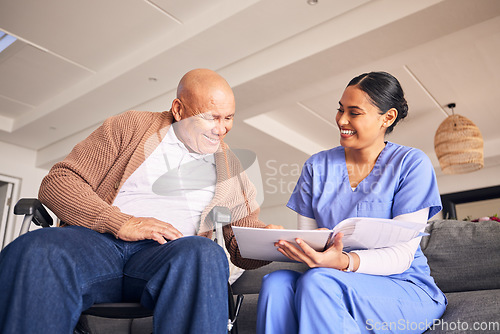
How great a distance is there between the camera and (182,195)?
138cm

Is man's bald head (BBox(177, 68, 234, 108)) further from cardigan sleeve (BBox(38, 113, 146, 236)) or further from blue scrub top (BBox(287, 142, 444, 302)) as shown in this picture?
blue scrub top (BBox(287, 142, 444, 302))

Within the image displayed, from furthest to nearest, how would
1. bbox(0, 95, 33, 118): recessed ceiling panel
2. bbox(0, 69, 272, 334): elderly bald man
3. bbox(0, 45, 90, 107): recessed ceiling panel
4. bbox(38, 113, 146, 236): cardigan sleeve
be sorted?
bbox(0, 95, 33, 118): recessed ceiling panel < bbox(0, 45, 90, 107): recessed ceiling panel < bbox(38, 113, 146, 236): cardigan sleeve < bbox(0, 69, 272, 334): elderly bald man

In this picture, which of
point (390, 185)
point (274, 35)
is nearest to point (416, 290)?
point (390, 185)

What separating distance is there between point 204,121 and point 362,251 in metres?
0.64

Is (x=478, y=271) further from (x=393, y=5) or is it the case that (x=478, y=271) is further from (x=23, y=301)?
(x=393, y=5)

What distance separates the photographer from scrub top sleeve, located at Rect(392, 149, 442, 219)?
4.17 feet

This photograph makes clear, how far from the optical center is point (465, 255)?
4.62 ft

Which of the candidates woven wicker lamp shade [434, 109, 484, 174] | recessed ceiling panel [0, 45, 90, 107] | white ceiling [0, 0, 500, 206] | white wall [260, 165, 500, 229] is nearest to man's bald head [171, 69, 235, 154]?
white ceiling [0, 0, 500, 206]

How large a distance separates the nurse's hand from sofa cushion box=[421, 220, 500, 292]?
0.54m

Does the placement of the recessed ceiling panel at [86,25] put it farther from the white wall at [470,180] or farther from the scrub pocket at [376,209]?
the white wall at [470,180]

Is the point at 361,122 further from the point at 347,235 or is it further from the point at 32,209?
the point at 32,209

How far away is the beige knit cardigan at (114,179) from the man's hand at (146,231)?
2cm

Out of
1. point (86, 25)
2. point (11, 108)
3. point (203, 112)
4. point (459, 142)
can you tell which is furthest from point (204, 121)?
point (11, 108)

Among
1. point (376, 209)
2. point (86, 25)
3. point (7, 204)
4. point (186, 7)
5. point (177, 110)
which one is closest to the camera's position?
point (376, 209)
